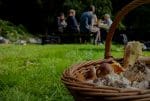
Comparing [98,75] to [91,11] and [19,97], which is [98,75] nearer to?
[19,97]

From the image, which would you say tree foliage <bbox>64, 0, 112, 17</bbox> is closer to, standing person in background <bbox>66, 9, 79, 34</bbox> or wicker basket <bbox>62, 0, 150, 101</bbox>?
standing person in background <bbox>66, 9, 79, 34</bbox>

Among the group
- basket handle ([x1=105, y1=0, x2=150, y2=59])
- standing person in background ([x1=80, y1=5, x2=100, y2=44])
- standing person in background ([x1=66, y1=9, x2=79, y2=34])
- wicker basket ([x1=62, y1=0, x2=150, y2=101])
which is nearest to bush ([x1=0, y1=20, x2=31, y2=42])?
standing person in background ([x1=66, y1=9, x2=79, y2=34])

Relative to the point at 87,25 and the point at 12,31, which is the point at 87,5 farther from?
the point at 87,25

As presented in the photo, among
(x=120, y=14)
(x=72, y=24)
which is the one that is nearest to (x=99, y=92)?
(x=120, y=14)

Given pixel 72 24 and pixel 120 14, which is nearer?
pixel 120 14

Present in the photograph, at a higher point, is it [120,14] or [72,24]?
[120,14]

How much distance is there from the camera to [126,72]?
3205mm

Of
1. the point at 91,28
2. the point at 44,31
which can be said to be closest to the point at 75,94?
the point at 91,28

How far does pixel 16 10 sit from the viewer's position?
28.5m

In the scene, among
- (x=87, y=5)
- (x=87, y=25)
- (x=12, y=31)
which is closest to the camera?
(x=87, y=25)

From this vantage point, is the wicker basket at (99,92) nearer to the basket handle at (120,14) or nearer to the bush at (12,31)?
the basket handle at (120,14)

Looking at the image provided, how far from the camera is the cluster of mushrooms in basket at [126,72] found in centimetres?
293

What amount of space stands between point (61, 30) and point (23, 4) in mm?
7849

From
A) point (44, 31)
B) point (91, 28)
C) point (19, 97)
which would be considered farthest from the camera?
point (44, 31)
